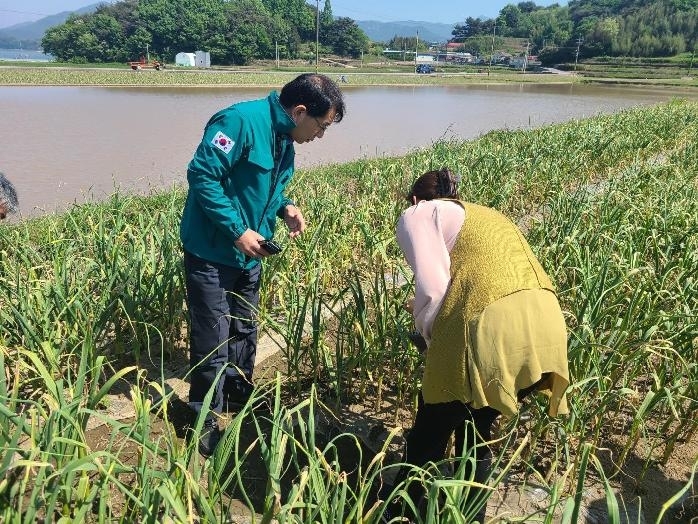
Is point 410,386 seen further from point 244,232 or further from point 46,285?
point 46,285

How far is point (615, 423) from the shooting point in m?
2.25

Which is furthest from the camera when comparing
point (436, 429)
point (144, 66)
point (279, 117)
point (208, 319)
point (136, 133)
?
point (144, 66)

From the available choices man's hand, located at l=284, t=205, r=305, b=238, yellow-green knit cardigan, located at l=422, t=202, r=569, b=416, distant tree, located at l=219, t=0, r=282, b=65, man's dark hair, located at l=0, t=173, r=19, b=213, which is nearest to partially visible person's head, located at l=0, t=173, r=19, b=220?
man's dark hair, located at l=0, t=173, r=19, b=213

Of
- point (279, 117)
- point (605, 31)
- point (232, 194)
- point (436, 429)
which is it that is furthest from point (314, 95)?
point (605, 31)

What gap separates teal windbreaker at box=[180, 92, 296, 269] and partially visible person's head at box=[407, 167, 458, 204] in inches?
23.2

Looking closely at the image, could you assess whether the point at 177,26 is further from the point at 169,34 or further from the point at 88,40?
the point at 88,40

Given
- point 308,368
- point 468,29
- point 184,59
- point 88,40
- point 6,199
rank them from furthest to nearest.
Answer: point 468,29 → point 88,40 → point 184,59 → point 308,368 → point 6,199

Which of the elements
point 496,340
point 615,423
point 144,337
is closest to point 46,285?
point 144,337

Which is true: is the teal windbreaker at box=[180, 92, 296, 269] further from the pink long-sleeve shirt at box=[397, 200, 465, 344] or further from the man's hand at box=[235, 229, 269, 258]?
the pink long-sleeve shirt at box=[397, 200, 465, 344]

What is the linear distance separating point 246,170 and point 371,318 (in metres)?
1.29

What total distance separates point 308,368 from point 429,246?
1333 mm

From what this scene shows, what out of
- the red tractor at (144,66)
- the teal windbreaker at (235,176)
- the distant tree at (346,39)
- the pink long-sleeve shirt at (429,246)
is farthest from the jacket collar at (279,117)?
the distant tree at (346,39)

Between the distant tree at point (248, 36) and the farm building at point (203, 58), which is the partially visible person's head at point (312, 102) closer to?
the farm building at point (203, 58)

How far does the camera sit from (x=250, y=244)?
74.4 inches
